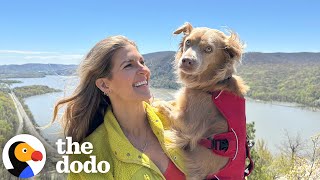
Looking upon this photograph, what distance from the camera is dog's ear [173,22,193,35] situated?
4.99 metres

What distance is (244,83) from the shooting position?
445 centimetres

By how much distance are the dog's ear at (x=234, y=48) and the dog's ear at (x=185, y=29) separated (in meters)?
0.65

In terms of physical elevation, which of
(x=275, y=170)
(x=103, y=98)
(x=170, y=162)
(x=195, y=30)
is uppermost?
(x=195, y=30)

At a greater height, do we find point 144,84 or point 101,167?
point 144,84

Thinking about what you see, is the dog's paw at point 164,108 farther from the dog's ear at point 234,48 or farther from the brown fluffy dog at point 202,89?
the dog's ear at point 234,48

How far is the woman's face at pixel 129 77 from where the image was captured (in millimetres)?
3523

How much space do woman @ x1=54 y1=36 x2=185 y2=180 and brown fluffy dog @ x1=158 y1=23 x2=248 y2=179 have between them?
0.33m

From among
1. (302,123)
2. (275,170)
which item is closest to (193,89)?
(275,170)

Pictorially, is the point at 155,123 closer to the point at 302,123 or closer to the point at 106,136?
the point at 106,136

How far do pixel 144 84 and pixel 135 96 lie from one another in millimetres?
157

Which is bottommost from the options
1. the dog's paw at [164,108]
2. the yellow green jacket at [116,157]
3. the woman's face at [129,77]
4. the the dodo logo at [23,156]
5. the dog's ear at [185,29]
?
the the dodo logo at [23,156]

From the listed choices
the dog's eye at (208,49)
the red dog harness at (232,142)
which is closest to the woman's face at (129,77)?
the red dog harness at (232,142)

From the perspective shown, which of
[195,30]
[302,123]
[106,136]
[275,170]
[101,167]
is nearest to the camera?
[101,167]

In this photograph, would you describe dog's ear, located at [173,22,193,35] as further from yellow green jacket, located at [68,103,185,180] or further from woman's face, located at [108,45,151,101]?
yellow green jacket, located at [68,103,185,180]
